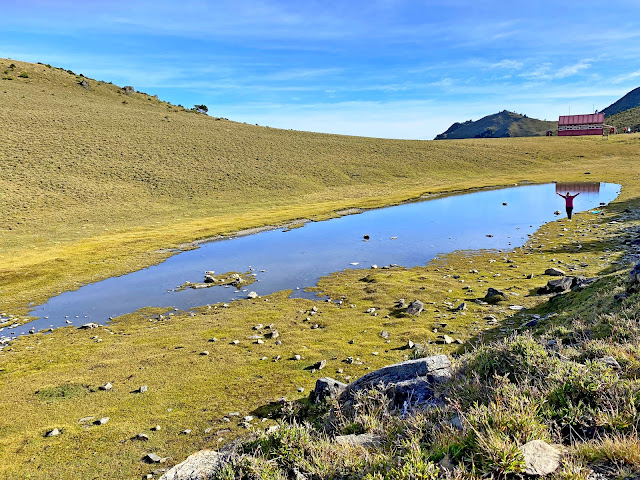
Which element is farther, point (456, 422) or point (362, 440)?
point (362, 440)

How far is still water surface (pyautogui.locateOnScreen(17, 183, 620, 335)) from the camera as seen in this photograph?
74.0ft

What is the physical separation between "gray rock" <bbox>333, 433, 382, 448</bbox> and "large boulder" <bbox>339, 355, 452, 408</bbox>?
1241 millimetres

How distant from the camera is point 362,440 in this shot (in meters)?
6.59

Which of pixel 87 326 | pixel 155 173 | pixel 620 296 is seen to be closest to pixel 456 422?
pixel 620 296

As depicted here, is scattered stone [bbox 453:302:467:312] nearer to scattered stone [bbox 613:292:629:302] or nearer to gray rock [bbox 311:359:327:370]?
scattered stone [bbox 613:292:629:302]

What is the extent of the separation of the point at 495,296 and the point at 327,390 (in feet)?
37.7

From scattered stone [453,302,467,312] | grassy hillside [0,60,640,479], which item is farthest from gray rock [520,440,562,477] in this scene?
scattered stone [453,302,467,312]

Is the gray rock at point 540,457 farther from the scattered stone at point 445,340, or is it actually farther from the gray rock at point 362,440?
the scattered stone at point 445,340

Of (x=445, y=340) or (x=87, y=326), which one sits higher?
(x=87, y=326)

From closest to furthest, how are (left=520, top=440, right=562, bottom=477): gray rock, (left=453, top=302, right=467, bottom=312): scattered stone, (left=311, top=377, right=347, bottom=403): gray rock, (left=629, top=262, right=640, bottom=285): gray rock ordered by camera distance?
1. (left=520, top=440, right=562, bottom=477): gray rock
2. (left=311, top=377, right=347, bottom=403): gray rock
3. (left=629, top=262, right=640, bottom=285): gray rock
4. (left=453, top=302, right=467, bottom=312): scattered stone

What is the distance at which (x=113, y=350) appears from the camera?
15109 millimetres

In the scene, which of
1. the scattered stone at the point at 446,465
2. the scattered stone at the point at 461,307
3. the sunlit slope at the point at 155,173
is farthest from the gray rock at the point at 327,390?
the sunlit slope at the point at 155,173

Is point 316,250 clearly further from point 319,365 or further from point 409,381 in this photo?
point 409,381

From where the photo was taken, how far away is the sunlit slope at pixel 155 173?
36.9 meters
